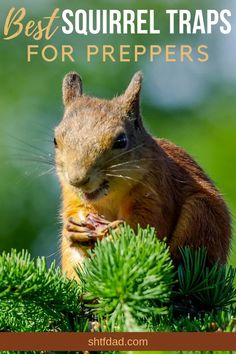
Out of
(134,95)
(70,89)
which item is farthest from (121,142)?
(70,89)

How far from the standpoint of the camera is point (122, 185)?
286 cm

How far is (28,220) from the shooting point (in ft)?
20.5

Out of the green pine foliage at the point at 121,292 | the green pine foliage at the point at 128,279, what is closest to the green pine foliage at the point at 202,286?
the green pine foliage at the point at 121,292

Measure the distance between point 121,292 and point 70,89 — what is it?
1.48m

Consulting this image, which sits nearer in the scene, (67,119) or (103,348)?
Answer: (103,348)

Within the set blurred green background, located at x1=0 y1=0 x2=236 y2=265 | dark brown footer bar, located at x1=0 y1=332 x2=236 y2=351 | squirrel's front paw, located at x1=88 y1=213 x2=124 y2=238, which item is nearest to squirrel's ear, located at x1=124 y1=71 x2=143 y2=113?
squirrel's front paw, located at x1=88 y1=213 x2=124 y2=238

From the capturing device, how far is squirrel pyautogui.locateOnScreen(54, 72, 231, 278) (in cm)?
268

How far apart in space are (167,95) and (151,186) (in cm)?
345

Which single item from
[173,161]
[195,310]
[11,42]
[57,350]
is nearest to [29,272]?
[57,350]

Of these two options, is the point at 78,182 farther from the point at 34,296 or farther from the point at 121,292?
the point at 121,292

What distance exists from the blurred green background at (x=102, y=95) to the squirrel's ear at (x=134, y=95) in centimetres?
230

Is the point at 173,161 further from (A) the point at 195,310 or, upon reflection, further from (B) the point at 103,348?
(B) the point at 103,348

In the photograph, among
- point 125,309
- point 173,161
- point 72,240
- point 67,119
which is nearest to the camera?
point 125,309

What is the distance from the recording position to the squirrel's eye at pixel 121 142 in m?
2.82
